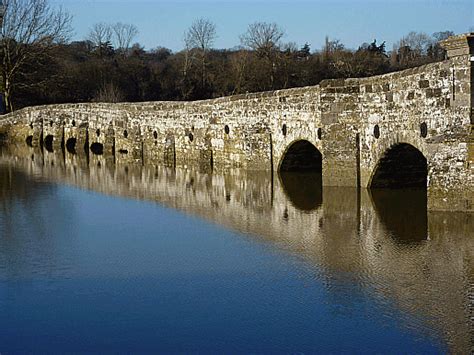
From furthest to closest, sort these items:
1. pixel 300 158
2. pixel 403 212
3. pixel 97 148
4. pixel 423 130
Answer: pixel 97 148 → pixel 300 158 → pixel 423 130 → pixel 403 212

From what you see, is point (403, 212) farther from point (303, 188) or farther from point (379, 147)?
point (303, 188)

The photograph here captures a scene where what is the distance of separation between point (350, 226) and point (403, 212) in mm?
1344

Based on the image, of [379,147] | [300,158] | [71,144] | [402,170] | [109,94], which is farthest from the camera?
[109,94]

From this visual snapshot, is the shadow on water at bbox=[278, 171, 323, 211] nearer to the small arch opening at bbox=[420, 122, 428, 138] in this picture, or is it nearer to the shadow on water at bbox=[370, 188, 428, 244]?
the shadow on water at bbox=[370, 188, 428, 244]

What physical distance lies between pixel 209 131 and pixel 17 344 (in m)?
14.7

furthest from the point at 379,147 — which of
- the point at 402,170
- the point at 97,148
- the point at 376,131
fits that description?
the point at 97,148

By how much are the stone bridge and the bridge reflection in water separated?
440 mm

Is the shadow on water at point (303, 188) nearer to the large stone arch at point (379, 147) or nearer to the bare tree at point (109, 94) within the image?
the large stone arch at point (379, 147)

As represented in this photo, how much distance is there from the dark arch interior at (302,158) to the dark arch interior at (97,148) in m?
10.8

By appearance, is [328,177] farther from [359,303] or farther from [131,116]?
[131,116]

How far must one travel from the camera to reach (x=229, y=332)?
6512mm

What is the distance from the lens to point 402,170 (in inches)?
571

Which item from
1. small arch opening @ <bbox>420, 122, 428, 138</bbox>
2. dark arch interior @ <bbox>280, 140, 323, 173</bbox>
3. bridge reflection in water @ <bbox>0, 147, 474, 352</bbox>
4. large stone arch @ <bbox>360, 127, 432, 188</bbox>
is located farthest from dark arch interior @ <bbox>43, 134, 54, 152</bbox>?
small arch opening @ <bbox>420, 122, 428, 138</bbox>

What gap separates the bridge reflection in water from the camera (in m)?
7.37
